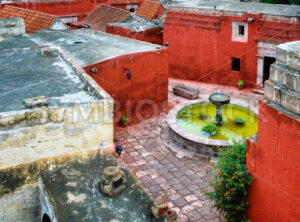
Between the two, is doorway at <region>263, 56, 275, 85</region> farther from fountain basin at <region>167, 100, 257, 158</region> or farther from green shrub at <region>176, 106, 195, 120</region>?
green shrub at <region>176, 106, 195, 120</region>

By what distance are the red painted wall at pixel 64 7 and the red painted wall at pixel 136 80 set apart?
10906 mm

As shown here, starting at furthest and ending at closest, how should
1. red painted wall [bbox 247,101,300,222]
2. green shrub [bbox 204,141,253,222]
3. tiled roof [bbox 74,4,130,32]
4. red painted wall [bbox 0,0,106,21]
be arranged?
1. red painted wall [bbox 0,0,106,21]
2. tiled roof [bbox 74,4,130,32]
3. green shrub [bbox 204,141,253,222]
4. red painted wall [bbox 247,101,300,222]

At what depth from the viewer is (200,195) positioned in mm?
10297

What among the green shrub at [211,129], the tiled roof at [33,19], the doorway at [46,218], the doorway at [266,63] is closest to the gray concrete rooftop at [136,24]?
the tiled roof at [33,19]

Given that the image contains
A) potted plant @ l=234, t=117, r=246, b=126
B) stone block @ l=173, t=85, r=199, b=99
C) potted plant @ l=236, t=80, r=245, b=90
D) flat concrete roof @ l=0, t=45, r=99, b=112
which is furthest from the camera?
potted plant @ l=236, t=80, r=245, b=90

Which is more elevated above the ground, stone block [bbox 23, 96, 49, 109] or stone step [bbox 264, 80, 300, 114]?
stone step [bbox 264, 80, 300, 114]

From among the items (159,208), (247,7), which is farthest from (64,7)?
(159,208)

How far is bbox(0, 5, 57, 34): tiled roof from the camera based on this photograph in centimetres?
1900

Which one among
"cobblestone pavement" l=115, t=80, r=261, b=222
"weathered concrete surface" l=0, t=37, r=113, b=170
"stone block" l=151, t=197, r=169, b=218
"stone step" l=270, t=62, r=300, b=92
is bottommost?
"cobblestone pavement" l=115, t=80, r=261, b=222

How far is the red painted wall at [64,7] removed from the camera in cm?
2247

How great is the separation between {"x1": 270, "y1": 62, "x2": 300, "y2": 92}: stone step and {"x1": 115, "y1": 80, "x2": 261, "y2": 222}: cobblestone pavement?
2.76 metres

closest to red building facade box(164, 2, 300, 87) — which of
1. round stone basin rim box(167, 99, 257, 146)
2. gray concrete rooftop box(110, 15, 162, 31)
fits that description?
gray concrete rooftop box(110, 15, 162, 31)

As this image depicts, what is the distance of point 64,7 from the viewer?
2348cm

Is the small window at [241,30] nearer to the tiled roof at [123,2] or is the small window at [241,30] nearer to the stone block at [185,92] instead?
the stone block at [185,92]
